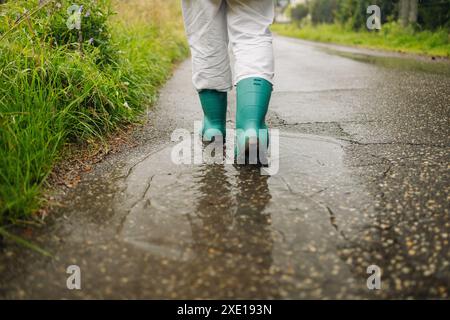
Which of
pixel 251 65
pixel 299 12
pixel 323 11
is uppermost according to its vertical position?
pixel 299 12

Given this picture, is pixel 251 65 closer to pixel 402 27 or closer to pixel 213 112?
pixel 213 112

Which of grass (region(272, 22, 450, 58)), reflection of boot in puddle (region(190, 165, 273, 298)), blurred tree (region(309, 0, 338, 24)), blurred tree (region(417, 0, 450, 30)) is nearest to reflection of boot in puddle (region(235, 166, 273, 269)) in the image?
reflection of boot in puddle (region(190, 165, 273, 298))

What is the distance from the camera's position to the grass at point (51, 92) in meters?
1.48

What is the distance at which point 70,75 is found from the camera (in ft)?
7.59

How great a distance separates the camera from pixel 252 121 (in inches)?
67.6

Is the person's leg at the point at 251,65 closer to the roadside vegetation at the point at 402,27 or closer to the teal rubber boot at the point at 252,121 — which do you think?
the teal rubber boot at the point at 252,121

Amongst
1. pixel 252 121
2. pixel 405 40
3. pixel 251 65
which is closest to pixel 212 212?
pixel 252 121

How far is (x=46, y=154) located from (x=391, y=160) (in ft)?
4.74

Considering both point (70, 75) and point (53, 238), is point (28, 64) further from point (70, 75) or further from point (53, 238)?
point (53, 238)

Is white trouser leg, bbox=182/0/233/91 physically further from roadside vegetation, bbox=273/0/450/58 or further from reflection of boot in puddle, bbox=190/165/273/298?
roadside vegetation, bbox=273/0/450/58

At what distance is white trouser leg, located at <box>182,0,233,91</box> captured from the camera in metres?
1.89

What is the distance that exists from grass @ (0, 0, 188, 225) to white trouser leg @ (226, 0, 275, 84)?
84cm

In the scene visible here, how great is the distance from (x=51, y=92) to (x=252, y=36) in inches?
38.2
